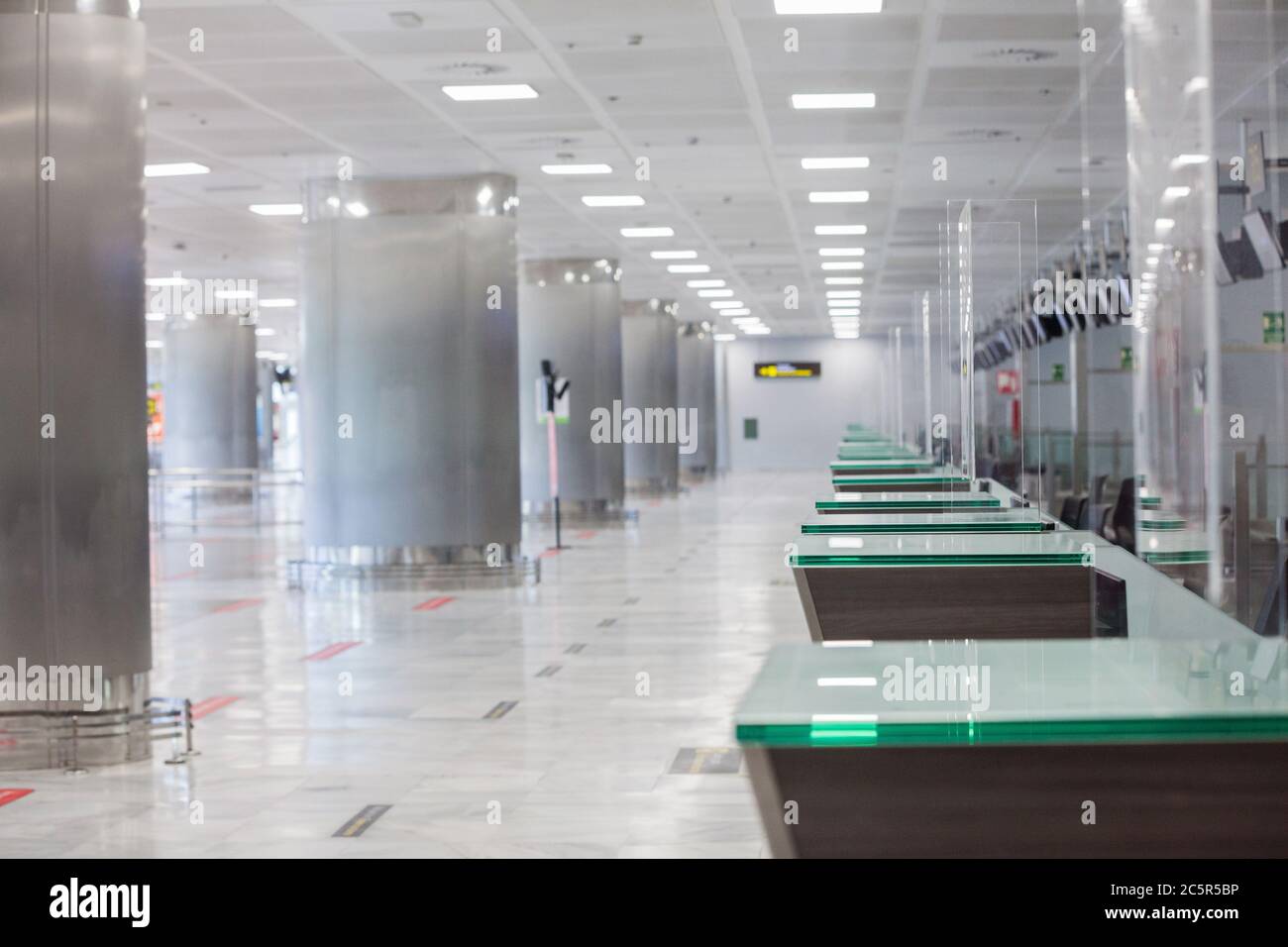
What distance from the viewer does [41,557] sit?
659 centimetres

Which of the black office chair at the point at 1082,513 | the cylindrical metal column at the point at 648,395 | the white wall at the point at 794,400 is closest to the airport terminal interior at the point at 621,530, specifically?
the black office chair at the point at 1082,513

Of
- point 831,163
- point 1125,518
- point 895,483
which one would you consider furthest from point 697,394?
point 1125,518

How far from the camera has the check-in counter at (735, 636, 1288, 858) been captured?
8.46ft

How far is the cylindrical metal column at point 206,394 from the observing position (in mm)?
32094

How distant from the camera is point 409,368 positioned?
1370cm

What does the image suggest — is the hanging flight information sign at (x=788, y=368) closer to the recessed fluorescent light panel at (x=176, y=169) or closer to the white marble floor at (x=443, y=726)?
the white marble floor at (x=443, y=726)

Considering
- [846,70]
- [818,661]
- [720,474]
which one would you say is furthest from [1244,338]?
[720,474]

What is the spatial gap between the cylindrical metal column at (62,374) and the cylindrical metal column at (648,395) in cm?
2147

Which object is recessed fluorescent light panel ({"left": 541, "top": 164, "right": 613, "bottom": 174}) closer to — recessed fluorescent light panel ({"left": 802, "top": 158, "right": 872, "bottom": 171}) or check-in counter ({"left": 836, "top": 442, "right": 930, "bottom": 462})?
recessed fluorescent light panel ({"left": 802, "top": 158, "right": 872, "bottom": 171})

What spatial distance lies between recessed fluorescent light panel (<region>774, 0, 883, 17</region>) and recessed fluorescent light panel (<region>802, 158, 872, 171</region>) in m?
4.78

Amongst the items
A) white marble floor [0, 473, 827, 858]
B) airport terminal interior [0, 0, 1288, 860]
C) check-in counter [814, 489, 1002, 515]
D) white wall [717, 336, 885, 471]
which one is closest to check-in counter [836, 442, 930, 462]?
airport terminal interior [0, 0, 1288, 860]

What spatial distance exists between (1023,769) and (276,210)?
1443cm
